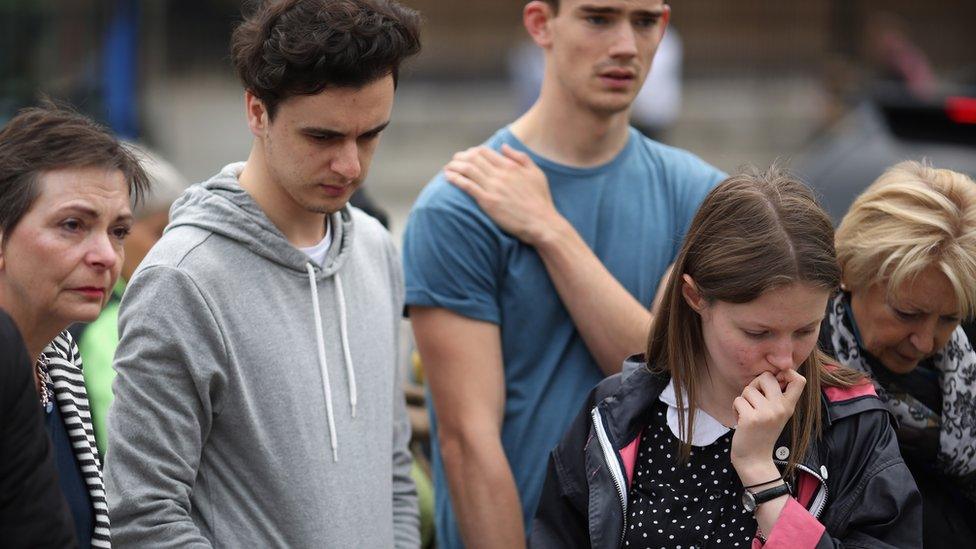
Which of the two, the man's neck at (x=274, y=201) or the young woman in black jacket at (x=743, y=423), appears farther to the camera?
the man's neck at (x=274, y=201)

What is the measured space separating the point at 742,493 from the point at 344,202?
105 cm

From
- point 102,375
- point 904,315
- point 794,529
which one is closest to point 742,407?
point 794,529

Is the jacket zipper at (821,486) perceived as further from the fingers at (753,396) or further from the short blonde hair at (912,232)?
the short blonde hair at (912,232)

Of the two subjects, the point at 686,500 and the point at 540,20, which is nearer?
the point at 686,500

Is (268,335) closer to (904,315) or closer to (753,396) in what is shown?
(753,396)

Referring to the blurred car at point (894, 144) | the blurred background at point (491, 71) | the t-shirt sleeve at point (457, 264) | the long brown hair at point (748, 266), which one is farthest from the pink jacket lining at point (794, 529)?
the blurred background at point (491, 71)

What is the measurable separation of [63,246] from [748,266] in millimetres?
1322

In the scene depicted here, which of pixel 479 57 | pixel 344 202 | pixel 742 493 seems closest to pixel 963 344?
pixel 742 493

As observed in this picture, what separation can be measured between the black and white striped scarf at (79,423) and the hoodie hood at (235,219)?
0.37 metres

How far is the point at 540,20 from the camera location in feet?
12.4

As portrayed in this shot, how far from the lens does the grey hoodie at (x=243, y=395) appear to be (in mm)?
2750

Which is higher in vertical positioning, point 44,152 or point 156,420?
point 44,152

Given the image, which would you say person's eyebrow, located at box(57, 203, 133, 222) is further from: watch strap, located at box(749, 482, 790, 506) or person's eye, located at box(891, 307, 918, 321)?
person's eye, located at box(891, 307, 918, 321)

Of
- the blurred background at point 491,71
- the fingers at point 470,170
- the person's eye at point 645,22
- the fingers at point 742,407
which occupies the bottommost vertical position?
the blurred background at point 491,71
